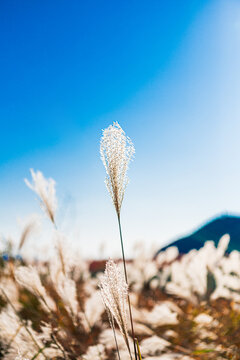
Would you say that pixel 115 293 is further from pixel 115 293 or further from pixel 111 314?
pixel 111 314

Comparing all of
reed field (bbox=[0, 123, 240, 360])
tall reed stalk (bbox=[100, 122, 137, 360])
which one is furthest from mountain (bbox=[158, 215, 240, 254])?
tall reed stalk (bbox=[100, 122, 137, 360])

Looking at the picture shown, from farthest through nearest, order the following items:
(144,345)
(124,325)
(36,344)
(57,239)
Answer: (57,239)
(144,345)
(36,344)
(124,325)

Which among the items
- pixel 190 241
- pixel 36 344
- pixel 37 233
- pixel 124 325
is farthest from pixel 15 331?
pixel 190 241

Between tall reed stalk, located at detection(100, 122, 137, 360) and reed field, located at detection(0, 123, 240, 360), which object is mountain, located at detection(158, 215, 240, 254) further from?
tall reed stalk, located at detection(100, 122, 137, 360)

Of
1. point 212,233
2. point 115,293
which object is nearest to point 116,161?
point 115,293

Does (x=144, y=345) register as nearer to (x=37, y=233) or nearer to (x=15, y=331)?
(x=15, y=331)

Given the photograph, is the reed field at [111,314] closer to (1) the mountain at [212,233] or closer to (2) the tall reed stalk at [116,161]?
(2) the tall reed stalk at [116,161]

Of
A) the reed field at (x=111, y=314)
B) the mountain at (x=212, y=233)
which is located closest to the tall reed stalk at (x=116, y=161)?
the reed field at (x=111, y=314)
